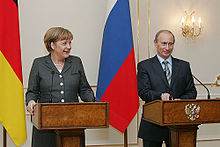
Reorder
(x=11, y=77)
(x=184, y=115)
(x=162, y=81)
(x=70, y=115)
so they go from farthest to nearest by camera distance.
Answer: (x=11, y=77), (x=162, y=81), (x=184, y=115), (x=70, y=115)

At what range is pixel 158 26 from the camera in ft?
16.1

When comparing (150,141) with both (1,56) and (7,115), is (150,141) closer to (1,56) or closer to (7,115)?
(7,115)

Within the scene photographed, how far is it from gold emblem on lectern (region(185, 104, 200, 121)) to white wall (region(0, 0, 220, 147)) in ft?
7.21

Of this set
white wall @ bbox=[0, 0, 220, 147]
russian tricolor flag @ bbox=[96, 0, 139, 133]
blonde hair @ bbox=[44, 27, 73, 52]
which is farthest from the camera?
white wall @ bbox=[0, 0, 220, 147]

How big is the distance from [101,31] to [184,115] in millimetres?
2355

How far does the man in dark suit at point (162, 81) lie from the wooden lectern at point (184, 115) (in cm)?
33

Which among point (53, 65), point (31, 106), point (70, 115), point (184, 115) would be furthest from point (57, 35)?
point (184, 115)

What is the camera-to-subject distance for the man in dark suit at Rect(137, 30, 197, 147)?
3.19 metres

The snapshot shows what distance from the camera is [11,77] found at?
3.58 m

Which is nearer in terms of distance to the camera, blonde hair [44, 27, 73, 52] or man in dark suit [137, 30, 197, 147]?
blonde hair [44, 27, 73, 52]

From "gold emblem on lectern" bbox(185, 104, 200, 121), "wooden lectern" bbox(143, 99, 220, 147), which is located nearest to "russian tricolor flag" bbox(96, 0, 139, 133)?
"wooden lectern" bbox(143, 99, 220, 147)

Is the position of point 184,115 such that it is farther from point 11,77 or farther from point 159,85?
point 11,77

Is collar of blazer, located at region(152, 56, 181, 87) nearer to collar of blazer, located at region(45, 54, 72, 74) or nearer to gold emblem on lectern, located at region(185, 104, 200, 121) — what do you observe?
gold emblem on lectern, located at region(185, 104, 200, 121)

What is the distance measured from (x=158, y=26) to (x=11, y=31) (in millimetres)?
2216
